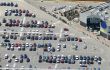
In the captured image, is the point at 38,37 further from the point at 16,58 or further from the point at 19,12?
the point at 19,12

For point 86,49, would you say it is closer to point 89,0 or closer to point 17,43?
point 17,43

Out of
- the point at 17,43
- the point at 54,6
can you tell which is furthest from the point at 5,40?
the point at 54,6

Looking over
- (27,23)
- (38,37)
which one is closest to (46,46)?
(38,37)

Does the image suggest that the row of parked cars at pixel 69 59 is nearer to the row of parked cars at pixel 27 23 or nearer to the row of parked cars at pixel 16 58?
the row of parked cars at pixel 16 58

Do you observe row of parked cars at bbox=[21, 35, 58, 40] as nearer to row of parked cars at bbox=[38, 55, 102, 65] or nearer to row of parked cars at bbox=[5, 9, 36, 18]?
row of parked cars at bbox=[38, 55, 102, 65]

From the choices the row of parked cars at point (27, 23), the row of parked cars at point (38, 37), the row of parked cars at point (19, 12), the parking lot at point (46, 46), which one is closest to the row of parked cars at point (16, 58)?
the parking lot at point (46, 46)

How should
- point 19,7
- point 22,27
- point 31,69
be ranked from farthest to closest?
1. point 19,7
2. point 22,27
3. point 31,69

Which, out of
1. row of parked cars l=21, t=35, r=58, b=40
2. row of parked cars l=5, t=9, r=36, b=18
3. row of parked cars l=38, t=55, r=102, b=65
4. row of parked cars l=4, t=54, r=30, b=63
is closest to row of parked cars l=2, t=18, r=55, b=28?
row of parked cars l=5, t=9, r=36, b=18
